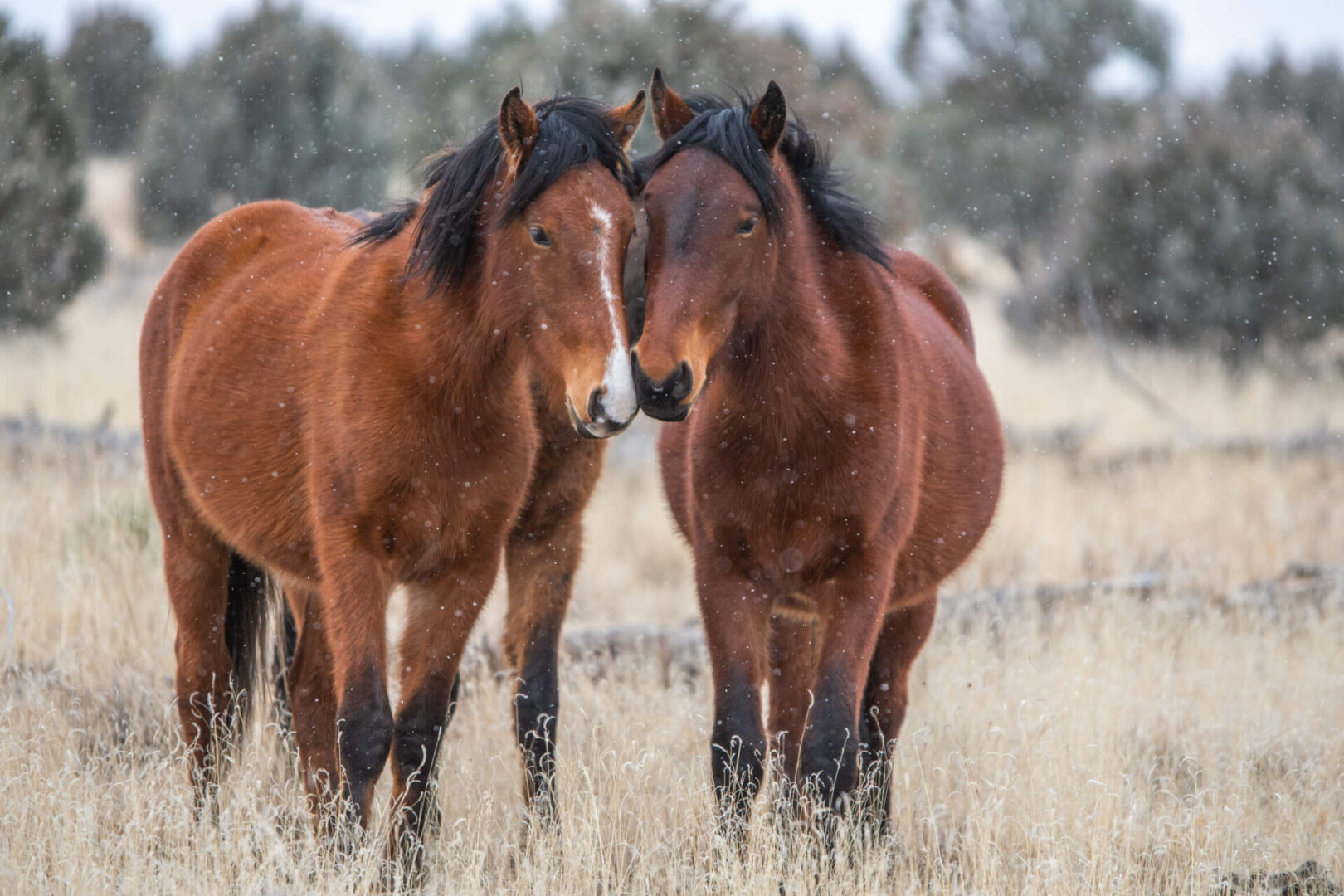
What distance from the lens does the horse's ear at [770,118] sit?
362cm

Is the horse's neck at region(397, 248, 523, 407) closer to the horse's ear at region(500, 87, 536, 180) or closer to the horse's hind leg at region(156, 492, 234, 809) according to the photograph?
the horse's ear at region(500, 87, 536, 180)

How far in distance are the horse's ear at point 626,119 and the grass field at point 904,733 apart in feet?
6.95

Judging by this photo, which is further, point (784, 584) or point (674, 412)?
point (784, 584)

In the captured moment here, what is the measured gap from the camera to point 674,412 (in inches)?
125

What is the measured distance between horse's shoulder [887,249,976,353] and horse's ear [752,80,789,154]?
5.92 feet

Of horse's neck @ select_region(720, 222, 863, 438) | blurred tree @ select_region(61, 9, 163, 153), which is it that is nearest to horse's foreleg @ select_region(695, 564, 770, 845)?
horse's neck @ select_region(720, 222, 863, 438)

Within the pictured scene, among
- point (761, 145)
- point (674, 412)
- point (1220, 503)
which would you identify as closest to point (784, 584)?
point (674, 412)

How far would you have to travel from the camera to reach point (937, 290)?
5512mm

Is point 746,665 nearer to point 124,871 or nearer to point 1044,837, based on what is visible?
point 1044,837

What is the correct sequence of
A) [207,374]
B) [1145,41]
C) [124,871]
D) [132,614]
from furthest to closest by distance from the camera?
[1145,41]
[132,614]
[207,374]
[124,871]

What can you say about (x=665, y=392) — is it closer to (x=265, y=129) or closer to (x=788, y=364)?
(x=788, y=364)

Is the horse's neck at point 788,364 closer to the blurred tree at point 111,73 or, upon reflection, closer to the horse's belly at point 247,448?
the horse's belly at point 247,448

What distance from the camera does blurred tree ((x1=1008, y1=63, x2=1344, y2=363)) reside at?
14.7 m

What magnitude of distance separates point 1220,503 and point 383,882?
8.18 meters
